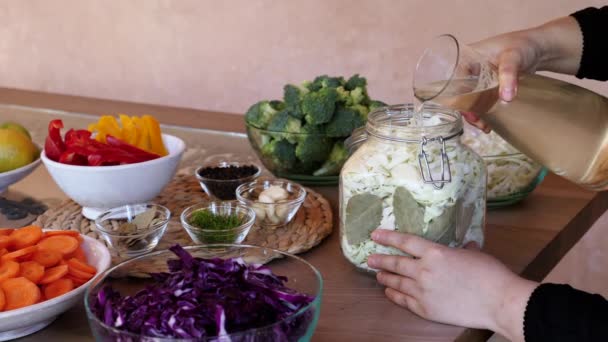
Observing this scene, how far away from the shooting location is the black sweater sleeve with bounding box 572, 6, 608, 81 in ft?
4.75

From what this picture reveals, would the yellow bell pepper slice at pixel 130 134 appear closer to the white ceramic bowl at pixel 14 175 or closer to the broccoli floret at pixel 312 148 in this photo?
the white ceramic bowl at pixel 14 175

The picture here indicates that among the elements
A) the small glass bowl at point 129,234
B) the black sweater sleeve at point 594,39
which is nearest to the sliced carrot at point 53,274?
the small glass bowl at point 129,234

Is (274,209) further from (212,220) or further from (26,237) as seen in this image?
(26,237)

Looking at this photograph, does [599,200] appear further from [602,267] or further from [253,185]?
[602,267]

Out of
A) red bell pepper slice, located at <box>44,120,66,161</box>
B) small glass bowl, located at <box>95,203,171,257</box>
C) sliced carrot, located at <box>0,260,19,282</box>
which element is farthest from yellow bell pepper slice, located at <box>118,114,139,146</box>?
sliced carrot, located at <box>0,260,19,282</box>

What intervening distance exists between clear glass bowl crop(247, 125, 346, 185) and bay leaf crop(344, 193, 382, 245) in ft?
1.22

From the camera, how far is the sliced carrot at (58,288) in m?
0.98

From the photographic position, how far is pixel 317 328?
0.99 m

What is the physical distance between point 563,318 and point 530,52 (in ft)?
1.69

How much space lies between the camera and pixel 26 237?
1.08 meters

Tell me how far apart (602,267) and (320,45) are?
1.13 m

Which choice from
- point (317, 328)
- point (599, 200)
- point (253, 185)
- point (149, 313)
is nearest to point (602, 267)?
point (599, 200)

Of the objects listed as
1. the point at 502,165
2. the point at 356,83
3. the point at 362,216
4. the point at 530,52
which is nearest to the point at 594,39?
the point at 530,52

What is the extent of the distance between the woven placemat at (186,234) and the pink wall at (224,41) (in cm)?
120
